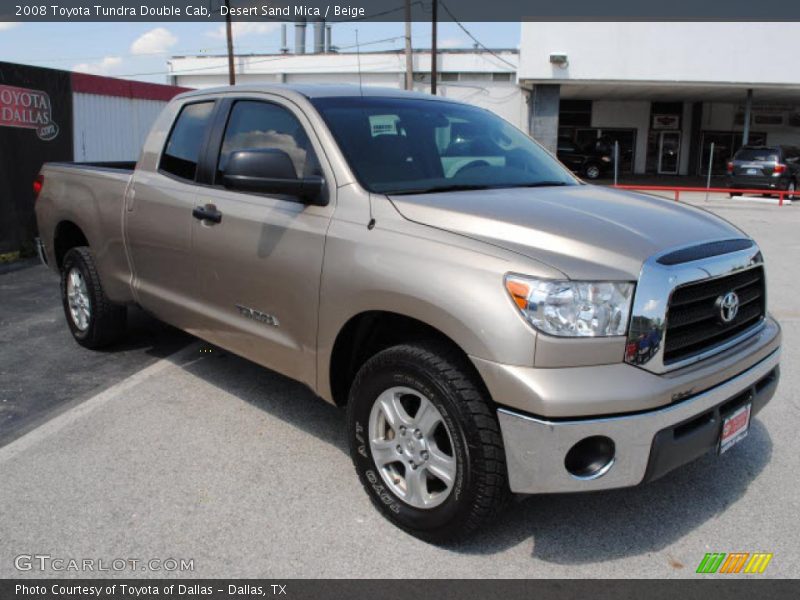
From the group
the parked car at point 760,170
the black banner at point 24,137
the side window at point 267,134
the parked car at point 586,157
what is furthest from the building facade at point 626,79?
the side window at point 267,134

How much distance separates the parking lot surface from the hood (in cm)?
118

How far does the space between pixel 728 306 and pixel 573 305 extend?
2.81 ft

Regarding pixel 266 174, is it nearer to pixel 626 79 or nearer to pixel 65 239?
pixel 65 239

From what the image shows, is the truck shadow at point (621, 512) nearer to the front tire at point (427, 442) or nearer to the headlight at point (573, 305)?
the front tire at point (427, 442)

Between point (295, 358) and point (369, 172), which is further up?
point (369, 172)

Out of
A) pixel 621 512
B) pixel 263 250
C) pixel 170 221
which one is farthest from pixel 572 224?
pixel 170 221

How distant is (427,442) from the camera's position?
9.78 ft

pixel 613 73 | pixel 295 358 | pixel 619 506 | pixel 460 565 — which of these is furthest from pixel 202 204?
pixel 613 73

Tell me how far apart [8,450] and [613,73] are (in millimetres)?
27074

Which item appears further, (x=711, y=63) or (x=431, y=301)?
(x=711, y=63)

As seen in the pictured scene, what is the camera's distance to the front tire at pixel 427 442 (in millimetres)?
2768
